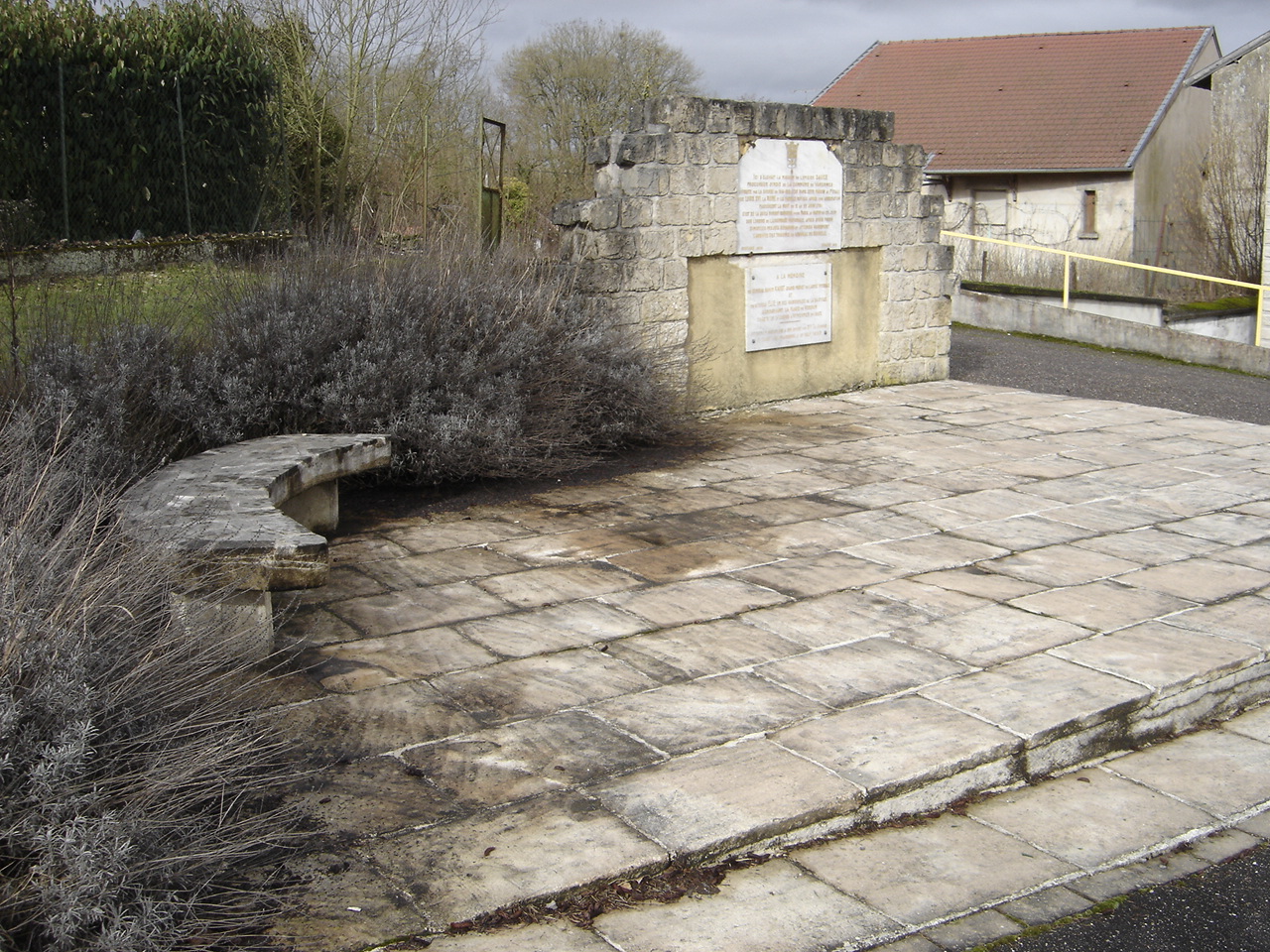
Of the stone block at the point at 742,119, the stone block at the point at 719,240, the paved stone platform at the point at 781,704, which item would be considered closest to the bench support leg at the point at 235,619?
the paved stone platform at the point at 781,704

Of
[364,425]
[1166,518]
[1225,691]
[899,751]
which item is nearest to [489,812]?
[899,751]

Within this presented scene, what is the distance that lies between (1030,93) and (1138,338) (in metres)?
17.6

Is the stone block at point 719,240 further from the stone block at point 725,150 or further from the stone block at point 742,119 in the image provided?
the stone block at point 742,119

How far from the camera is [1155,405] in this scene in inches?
428

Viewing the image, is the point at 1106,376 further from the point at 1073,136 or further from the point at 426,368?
the point at 1073,136

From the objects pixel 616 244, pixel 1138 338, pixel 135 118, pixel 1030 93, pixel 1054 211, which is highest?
pixel 1030 93

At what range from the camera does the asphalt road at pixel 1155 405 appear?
2.97 meters

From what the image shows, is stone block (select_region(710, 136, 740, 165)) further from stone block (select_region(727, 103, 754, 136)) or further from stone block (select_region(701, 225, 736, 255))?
stone block (select_region(701, 225, 736, 255))

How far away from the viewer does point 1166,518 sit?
6484 millimetres

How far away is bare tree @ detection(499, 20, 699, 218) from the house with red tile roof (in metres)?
5.85


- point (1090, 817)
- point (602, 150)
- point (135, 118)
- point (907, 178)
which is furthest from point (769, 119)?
point (135, 118)

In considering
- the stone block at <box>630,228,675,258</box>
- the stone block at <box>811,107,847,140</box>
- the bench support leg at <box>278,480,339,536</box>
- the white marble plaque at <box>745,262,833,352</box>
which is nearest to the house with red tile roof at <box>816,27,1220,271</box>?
the stone block at <box>811,107,847,140</box>

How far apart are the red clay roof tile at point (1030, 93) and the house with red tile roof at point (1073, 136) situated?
0.12 ft

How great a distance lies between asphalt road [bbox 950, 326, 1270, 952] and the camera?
2.97 meters
